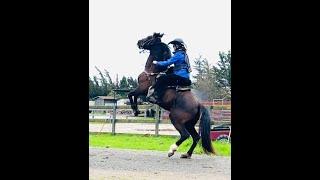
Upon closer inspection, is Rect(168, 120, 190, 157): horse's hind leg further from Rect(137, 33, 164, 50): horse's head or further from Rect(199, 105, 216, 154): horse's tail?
Rect(137, 33, 164, 50): horse's head

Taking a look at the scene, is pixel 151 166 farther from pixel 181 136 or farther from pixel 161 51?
pixel 161 51

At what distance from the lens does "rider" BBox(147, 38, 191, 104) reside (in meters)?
3.61

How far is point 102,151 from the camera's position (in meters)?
3.74

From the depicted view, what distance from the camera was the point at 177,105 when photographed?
3891 mm

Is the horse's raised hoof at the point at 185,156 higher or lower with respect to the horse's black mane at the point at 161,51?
lower

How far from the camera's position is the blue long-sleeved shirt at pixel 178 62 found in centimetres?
366

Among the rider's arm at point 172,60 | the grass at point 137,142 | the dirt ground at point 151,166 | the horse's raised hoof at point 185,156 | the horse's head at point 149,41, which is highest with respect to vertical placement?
the horse's head at point 149,41

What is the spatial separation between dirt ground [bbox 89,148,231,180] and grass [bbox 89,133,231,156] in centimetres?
5

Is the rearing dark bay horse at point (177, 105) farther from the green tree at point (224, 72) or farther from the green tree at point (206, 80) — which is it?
the green tree at point (224, 72)

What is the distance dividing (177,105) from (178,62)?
0.41m

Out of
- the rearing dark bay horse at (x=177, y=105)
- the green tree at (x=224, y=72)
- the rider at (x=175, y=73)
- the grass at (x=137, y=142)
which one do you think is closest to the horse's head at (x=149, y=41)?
the rearing dark bay horse at (x=177, y=105)
